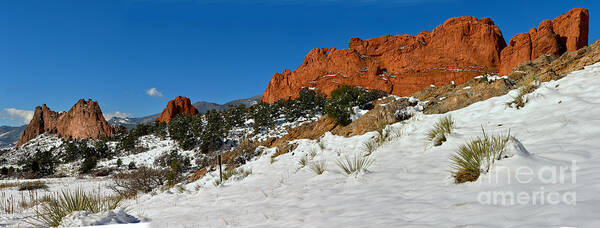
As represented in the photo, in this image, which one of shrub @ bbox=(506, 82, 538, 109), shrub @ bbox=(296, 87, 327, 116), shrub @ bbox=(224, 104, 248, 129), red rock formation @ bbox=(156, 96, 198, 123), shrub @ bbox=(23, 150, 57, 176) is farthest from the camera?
red rock formation @ bbox=(156, 96, 198, 123)

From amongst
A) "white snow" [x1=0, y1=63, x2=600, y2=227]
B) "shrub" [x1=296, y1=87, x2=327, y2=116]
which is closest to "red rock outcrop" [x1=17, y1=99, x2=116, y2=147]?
"shrub" [x1=296, y1=87, x2=327, y2=116]

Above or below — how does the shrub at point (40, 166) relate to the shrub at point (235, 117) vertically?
below

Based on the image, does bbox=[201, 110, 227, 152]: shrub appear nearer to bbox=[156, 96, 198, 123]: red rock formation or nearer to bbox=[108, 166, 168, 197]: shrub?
bbox=[108, 166, 168, 197]: shrub

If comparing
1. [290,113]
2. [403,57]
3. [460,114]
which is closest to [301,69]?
[403,57]

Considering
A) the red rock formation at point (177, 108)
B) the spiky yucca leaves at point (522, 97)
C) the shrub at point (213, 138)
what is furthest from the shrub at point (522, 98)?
the red rock formation at point (177, 108)

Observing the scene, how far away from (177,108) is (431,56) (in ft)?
376

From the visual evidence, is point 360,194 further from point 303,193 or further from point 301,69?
point 301,69

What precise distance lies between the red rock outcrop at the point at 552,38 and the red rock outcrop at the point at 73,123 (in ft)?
536

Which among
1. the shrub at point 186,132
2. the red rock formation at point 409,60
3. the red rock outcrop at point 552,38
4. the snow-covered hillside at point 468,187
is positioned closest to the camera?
the snow-covered hillside at point 468,187

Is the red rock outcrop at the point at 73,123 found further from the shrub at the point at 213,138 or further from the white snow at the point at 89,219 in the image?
the white snow at the point at 89,219

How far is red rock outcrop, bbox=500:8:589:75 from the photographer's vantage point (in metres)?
79.2

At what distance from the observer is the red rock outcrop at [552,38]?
79.2m

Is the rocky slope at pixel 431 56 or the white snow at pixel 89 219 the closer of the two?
the white snow at pixel 89 219

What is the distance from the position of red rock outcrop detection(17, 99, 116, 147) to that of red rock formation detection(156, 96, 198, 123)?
25.7 meters
